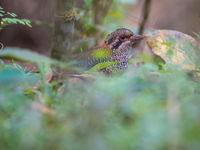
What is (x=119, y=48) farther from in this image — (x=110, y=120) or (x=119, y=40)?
(x=110, y=120)

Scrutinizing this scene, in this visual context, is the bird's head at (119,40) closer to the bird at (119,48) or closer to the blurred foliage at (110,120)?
the bird at (119,48)

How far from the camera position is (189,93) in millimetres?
1812

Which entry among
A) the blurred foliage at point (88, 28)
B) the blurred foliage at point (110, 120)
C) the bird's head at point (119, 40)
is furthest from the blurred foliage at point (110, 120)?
the blurred foliage at point (88, 28)

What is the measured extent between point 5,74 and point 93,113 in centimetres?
78

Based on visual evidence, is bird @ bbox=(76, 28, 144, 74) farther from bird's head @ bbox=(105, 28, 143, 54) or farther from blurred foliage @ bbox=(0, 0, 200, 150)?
blurred foliage @ bbox=(0, 0, 200, 150)

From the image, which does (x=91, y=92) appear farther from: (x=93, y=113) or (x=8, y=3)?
(x=8, y=3)

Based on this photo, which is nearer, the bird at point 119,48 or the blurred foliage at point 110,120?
the blurred foliage at point 110,120

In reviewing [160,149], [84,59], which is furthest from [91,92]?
[84,59]

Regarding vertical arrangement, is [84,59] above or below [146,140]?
above

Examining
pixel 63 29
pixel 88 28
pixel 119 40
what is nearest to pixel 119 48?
pixel 119 40

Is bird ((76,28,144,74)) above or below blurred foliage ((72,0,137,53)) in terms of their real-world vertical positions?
below

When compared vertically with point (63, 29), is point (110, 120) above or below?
below

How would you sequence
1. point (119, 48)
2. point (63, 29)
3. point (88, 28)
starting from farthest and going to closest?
point (88, 28), point (119, 48), point (63, 29)

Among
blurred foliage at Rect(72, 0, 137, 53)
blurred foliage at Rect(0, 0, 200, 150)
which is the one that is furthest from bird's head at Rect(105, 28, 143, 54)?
blurred foliage at Rect(0, 0, 200, 150)
